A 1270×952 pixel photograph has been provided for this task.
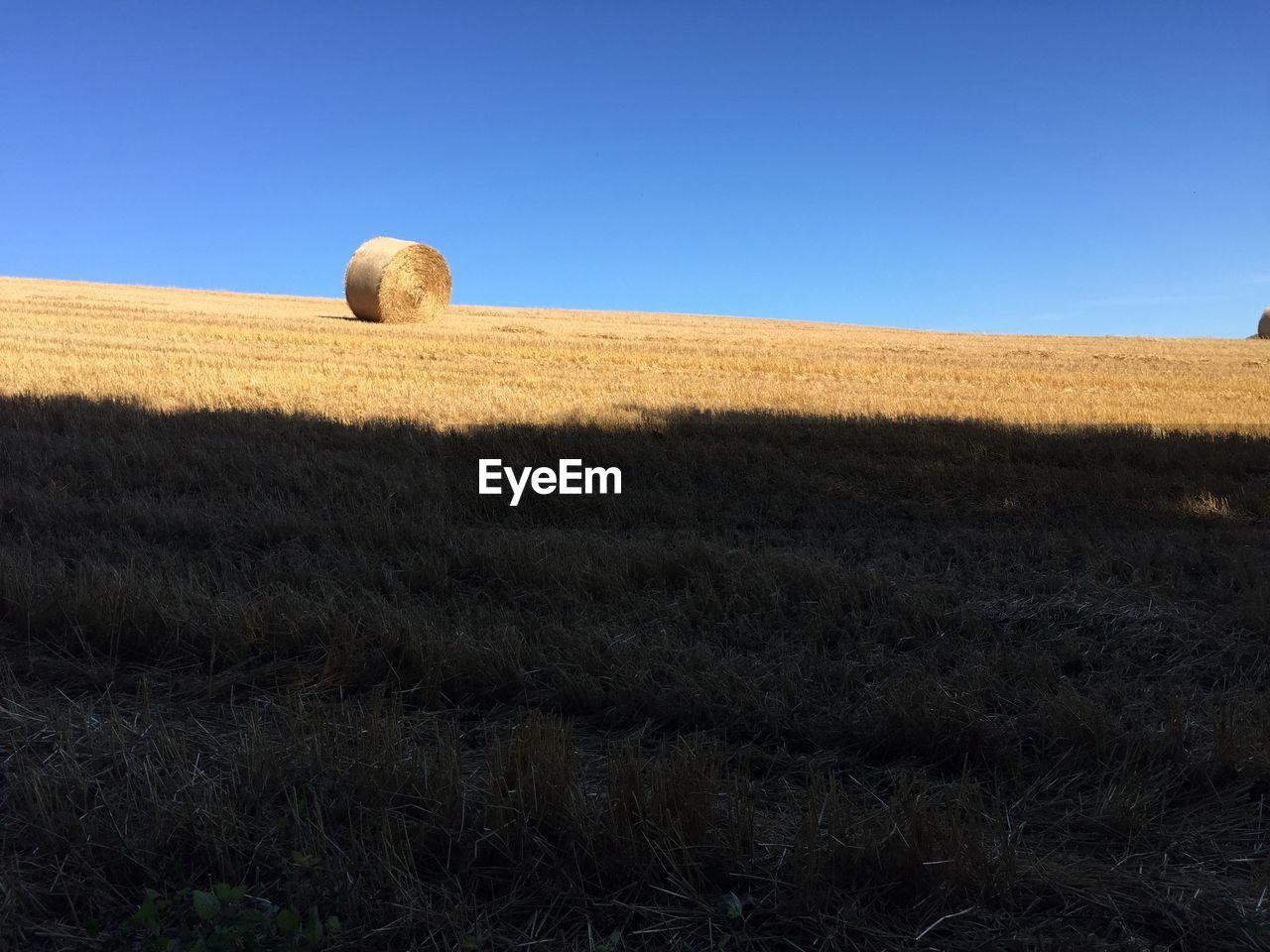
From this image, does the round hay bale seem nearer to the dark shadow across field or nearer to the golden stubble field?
the golden stubble field

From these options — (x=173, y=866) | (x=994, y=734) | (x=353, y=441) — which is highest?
(x=353, y=441)

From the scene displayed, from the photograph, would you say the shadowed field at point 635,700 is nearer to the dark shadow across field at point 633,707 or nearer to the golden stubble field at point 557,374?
the dark shadow across field at point 633,707

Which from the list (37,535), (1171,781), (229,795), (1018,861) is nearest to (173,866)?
(229,795)

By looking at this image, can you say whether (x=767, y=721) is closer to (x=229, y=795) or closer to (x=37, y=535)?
(x=229, y=795)

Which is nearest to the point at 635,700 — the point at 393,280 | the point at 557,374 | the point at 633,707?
the point at 633,707

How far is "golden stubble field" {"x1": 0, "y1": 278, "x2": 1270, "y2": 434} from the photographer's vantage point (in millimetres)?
10469

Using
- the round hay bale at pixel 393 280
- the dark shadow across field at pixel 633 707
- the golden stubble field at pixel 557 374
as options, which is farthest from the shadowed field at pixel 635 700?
the round hay bale at pixel 393 280

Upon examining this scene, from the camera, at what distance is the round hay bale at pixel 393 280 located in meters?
25.6

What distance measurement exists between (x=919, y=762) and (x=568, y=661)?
4.59 feet

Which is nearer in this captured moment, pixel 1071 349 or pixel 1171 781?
pixel 1171 781

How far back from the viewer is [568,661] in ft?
12.0

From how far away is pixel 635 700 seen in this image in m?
3.39

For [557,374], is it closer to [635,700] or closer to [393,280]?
[635,700]

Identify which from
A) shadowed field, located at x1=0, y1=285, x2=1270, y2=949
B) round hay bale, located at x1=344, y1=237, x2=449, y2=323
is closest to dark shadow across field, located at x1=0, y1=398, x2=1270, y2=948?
shadowed field, located at x1=0, y1=285, x2=1270, y2=949
